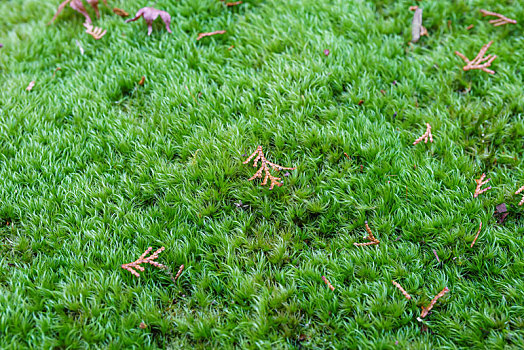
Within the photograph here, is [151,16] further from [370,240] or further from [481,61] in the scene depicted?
[481,61]

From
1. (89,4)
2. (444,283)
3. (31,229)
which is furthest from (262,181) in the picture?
(89,4)

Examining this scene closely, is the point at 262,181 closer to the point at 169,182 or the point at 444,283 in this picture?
the point at 169,182

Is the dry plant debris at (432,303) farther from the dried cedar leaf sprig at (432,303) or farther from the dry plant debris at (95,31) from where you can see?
the dry plant debris at (95,31)

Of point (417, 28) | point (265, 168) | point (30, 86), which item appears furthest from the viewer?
point (417, 28)

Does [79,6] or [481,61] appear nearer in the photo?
[481,61]

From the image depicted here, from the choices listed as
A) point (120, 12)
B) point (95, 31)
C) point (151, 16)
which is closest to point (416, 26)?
point (151, 16)
